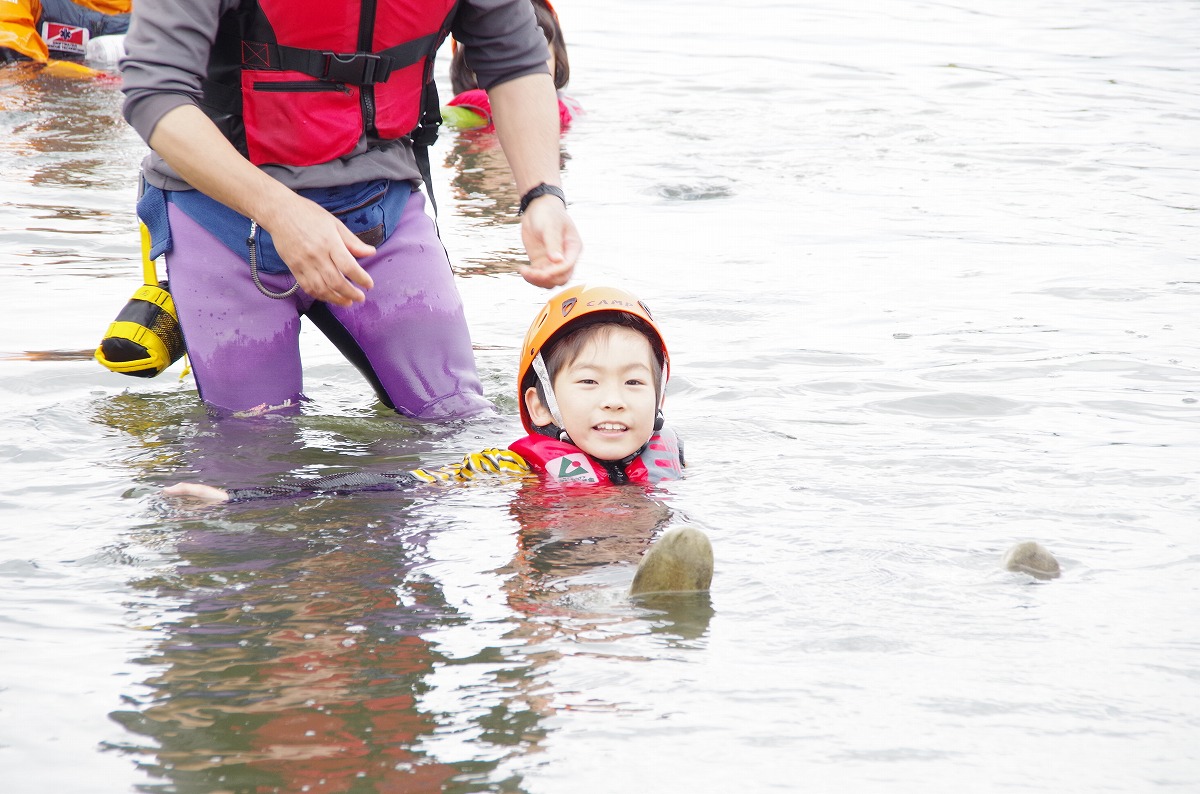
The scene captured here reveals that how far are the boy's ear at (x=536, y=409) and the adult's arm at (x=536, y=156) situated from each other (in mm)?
460

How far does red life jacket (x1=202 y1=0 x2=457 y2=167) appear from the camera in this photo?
459 cm

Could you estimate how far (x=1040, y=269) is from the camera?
800 centimetres

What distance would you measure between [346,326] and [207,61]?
3.49ft

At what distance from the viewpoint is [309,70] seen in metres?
4.67

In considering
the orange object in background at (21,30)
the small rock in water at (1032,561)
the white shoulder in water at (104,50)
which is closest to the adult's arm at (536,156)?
the small rock in water at (1032,561)

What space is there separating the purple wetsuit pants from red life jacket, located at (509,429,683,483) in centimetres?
53

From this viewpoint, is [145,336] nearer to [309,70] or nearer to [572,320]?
[309,70]

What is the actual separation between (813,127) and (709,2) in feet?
36.9

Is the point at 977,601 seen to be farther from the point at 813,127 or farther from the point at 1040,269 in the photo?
the point at 813,127

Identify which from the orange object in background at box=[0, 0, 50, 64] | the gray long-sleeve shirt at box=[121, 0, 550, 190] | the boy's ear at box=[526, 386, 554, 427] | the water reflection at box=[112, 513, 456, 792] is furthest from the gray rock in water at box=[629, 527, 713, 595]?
the orange object in background at box=[0, 0, 50, 64]

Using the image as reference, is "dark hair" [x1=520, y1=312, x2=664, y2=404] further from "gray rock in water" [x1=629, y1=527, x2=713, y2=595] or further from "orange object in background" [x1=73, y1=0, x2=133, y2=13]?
"orange object in background" [x1=73, y1=0, x2=133, y2=13]

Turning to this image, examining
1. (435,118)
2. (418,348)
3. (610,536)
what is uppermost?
(435,118)

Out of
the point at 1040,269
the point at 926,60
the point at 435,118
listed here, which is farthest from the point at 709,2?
the point at 435,118

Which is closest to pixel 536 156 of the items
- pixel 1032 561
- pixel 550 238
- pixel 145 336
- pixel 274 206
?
pixel 550 238
